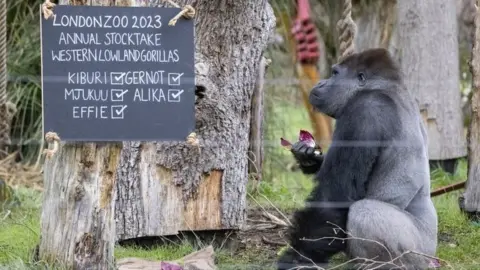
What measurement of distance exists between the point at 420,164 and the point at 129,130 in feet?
4.04

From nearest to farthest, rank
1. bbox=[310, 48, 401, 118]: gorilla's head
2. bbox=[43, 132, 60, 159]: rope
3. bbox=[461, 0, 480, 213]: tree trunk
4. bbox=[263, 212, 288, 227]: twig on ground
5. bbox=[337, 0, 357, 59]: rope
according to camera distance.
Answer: bbox=[43, 132, 60, 159]: rope < bbox=[310, 48, 401, 118]: gorilla's head < bbox=[337, 0, 357, 59]: rope < bbox=[461, 0, 480, 213]: tree trunk < bbox=[263, 212, 288, 227]: twig on ground

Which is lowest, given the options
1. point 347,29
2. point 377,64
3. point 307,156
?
point 307,156

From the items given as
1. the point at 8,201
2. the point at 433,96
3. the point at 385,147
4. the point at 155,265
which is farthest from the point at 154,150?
the point at 433,96

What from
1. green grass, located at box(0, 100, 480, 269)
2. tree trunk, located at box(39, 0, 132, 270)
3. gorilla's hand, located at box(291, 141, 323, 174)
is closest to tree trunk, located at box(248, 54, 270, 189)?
green grass, located at box(0, 100, 480, 269)

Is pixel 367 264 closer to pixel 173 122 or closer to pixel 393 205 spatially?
pixel 393 205

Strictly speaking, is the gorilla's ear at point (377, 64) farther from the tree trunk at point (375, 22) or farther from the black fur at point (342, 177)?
the tree trunk at point (375, 22)

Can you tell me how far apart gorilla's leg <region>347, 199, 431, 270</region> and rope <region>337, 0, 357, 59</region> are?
87cm

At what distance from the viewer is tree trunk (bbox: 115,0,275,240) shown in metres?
3.83

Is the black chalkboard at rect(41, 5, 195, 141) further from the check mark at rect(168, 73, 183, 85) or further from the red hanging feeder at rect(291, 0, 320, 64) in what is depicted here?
the red hanging feeder at rect(291, 0, 320, 64)

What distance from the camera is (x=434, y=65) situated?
560 cm

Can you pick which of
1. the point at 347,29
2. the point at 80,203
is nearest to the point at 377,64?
the point at 347,29

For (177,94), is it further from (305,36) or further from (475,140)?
(305,36)

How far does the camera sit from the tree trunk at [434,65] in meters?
5.56

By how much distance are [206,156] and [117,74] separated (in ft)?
3.74
